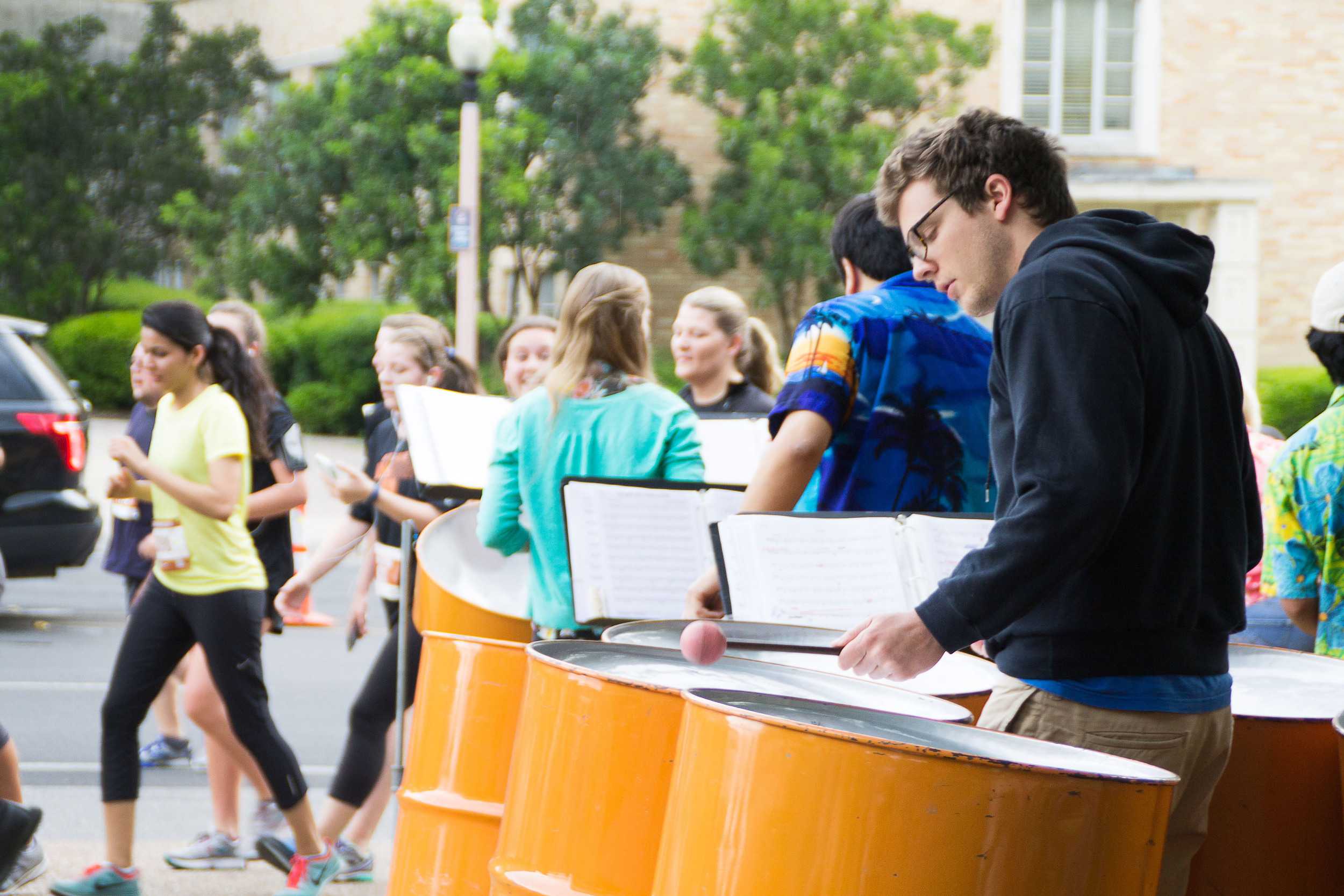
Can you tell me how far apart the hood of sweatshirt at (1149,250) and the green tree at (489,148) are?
18.5m

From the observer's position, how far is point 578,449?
12.6 feet

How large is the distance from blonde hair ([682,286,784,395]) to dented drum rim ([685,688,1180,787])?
12.1 ft

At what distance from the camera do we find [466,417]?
436cm

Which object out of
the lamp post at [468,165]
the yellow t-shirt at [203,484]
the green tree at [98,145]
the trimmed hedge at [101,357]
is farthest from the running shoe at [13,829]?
the green tree at [98,145]

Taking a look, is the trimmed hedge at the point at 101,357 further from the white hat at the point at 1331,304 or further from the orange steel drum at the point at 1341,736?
the orange steel drum at the point at 1341,736

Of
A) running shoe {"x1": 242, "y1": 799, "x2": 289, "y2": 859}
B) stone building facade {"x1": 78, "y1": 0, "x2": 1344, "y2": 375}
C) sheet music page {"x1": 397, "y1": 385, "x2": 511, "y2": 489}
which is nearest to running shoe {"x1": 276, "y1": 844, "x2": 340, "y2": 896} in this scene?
running shoe {"x1": 242, "y1": 799, "x2": 289, "y2": 859}

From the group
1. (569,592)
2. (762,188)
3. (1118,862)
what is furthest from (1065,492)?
(762,188)

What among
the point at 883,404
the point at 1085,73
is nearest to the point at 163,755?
the point at 883,404

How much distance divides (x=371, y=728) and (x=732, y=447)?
4.20ft

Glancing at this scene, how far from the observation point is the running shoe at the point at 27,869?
4254mm

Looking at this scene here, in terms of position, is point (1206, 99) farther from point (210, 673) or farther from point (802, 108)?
point (210, 673)

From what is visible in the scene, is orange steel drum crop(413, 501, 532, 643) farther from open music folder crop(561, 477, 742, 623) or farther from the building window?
the building window

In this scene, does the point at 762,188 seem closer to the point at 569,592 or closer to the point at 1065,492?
the point at 569,592

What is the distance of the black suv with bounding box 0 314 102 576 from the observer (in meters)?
8.84
